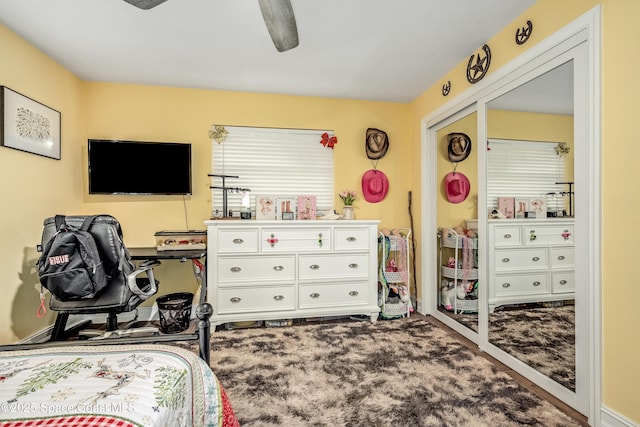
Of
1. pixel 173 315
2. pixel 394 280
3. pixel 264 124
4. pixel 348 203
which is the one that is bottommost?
pixel 173 315

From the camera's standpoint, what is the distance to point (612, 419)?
5.35 feet

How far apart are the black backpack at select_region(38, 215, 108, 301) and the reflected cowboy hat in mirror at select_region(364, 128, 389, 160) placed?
290 cm

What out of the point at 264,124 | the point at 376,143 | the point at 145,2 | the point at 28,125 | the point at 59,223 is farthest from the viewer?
the point at 376,143

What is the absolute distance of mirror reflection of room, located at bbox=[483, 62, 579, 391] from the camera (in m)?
1.97

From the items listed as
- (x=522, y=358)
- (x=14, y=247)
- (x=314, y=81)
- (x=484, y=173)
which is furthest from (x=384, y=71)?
(x=14, y=247)

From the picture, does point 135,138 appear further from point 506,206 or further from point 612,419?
point 612,419

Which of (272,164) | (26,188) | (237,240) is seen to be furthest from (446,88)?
(26,188)

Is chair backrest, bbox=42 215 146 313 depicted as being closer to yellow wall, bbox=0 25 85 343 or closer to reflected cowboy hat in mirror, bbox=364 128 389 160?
yellow wall, bbox=0 25 85 343

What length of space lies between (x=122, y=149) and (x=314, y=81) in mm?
2099

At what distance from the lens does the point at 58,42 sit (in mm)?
2598

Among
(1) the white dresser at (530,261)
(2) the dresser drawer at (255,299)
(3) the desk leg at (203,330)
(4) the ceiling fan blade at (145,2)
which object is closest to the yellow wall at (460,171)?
(1) the white dresser at (530,261)

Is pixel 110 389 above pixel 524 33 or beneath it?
beneath

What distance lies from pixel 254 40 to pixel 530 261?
269cm

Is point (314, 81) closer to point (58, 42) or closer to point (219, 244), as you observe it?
point (219, 244)
